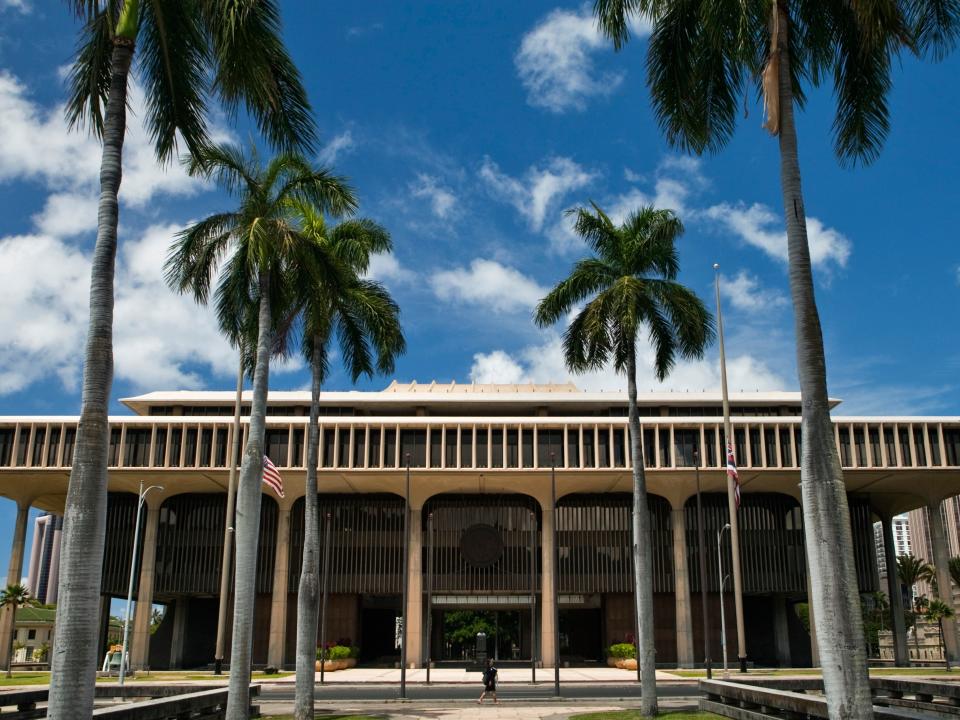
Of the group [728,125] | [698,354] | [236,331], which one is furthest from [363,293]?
[728,125]

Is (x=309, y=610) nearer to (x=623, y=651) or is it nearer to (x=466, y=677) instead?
(x=466, y=677)

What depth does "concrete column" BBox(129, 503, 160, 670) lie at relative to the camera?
2190 inches

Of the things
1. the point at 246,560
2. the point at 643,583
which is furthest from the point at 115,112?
the point at 643,583

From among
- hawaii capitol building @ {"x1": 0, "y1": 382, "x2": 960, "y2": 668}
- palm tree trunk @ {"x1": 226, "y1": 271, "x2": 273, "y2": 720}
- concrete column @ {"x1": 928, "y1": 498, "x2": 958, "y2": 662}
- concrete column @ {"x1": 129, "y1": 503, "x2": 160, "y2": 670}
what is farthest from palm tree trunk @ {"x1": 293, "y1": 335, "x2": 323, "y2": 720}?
concrete column @ {"x1": 928, "y1": 498, "x2": 958, "y2": 662}

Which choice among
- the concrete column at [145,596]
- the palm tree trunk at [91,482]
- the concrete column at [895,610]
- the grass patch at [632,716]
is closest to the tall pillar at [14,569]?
the concrete column at [145,596]

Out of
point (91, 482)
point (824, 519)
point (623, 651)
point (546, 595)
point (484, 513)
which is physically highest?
point (484, 513)

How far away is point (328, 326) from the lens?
26.9 m

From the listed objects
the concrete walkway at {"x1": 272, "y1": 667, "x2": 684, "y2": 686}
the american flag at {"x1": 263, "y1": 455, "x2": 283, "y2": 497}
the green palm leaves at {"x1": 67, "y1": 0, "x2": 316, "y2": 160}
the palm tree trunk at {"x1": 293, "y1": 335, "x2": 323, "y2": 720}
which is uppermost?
the green palm leaves at {"x1": 67, "y1": 0, "x2": 316, "y2": 160}

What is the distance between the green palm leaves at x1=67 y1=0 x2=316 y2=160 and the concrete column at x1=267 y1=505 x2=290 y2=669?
44.4 meters

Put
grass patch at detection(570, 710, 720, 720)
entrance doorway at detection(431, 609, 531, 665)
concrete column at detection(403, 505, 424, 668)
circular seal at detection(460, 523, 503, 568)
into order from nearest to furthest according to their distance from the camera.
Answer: grass patch at detection(570, 710, 720, 720), concrete column at detection(403, 505, 424, 668), circular seal at detection(460, 523, 503, 568), entrance doorway at detection(431, 609, 531, 665)

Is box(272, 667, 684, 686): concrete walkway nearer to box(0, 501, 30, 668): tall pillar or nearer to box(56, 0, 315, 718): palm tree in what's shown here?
box(0, 501, 30, 668): tall pillar

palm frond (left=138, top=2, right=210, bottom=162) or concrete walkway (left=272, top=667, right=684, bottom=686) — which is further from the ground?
palm frond (left=138, top=2, right=210, bottom=162)

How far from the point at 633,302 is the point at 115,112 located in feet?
53.5

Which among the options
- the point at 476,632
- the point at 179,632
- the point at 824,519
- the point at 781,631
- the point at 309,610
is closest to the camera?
the point at 824,519
